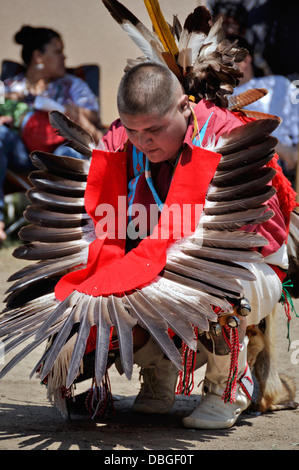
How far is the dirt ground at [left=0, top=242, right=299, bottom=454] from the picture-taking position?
242cm

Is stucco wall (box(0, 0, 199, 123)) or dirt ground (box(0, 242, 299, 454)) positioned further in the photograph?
stucco wall (box(0, 0, 199, 123))

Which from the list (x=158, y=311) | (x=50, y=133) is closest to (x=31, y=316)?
(x=158, y=311)

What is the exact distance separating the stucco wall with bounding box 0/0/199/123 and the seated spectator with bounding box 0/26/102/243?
129 millimetres

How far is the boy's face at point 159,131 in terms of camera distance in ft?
8.51

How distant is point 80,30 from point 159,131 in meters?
3.86

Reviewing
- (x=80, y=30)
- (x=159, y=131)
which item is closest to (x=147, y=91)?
(x=159, y=131)

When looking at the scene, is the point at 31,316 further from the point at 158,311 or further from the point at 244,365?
the point at 244,365

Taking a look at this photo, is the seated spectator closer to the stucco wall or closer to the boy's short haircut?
the stucco wall

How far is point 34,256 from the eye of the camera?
281 cm

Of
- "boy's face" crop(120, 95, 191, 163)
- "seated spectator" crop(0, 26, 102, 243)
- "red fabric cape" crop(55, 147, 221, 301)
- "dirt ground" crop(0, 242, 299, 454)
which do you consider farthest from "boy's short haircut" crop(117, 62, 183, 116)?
"seated spectator" crop(0, 26, 102, 243)

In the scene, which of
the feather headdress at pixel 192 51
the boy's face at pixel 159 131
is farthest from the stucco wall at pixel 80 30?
the boy's face at pixel 159 131

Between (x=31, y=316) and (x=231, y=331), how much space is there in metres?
0.74

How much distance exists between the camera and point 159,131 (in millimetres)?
2629

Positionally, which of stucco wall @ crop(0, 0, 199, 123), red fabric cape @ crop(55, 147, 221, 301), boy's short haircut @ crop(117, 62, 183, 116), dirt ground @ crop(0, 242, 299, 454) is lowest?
dirt ground @ crop(0, 242, 299, 454)
